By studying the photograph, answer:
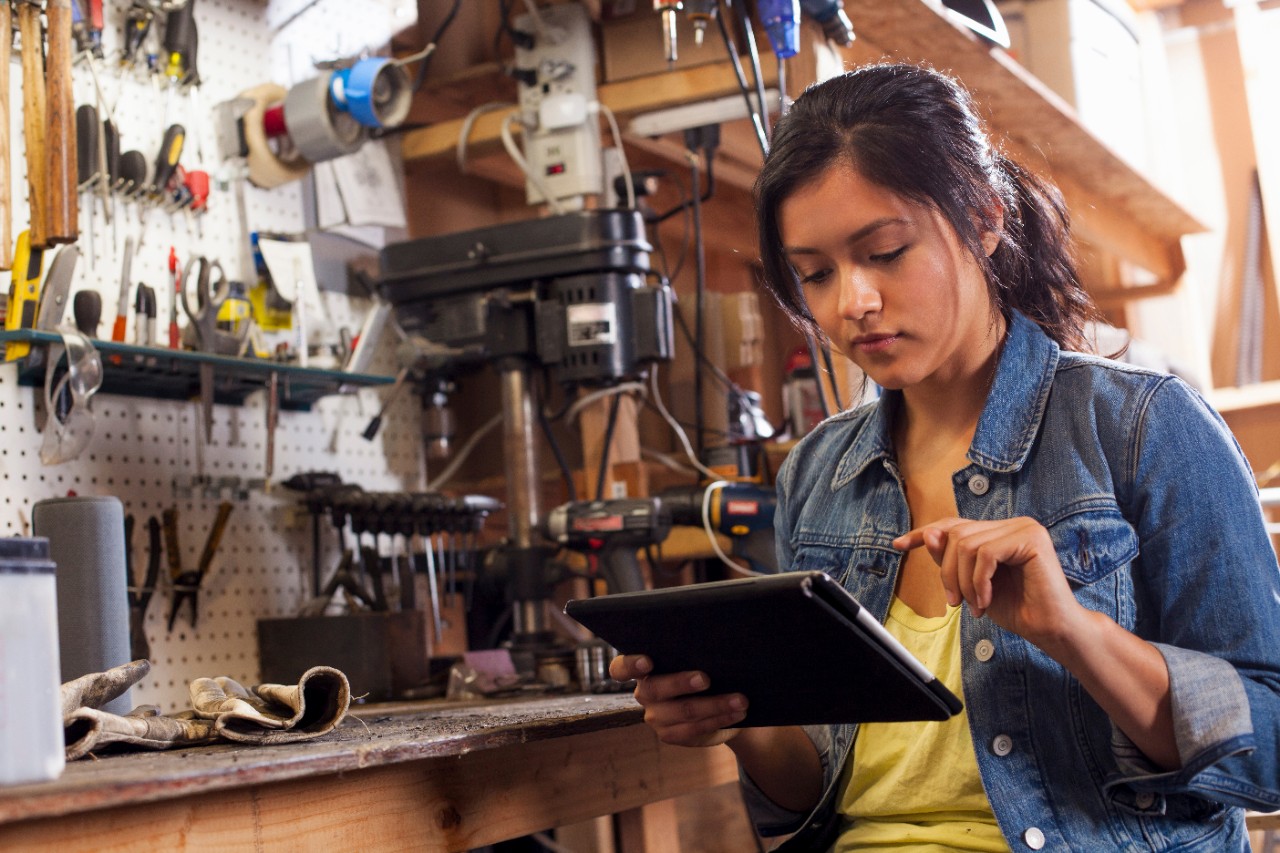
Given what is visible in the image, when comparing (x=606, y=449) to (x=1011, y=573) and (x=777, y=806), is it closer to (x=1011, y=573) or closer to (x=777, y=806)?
(x=777, y=806)

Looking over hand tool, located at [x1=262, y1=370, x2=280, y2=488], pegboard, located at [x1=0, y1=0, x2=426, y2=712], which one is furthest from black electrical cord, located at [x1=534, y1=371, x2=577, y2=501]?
hand tool, located at [x1=262, y1=370, x2=280, y2=488]

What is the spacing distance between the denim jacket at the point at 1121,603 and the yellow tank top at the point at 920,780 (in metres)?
0.02

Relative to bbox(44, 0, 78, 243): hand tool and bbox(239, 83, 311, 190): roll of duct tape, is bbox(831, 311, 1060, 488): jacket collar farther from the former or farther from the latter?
bbox(239, 83, 311, 190): roll of duct tape

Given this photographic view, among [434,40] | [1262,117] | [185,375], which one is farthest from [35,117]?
[1262,117]

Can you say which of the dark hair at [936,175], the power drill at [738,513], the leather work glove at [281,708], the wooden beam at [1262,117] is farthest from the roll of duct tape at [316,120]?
the wooden beam at [1262,117]

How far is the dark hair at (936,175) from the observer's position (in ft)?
3.96

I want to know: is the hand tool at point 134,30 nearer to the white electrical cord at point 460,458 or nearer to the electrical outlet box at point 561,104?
the electrical outlet box at point 561,104

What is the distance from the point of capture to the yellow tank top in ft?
3.85

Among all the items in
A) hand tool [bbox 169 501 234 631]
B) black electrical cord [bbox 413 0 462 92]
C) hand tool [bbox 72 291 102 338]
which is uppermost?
black electrical cord [bbox 413 0 462 92]

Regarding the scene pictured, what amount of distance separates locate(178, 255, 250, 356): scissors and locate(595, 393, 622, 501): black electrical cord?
0.57 m

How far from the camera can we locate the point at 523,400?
6.71ft

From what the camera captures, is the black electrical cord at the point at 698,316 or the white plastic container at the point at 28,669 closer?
→ the white plastic container at the point at 28,669

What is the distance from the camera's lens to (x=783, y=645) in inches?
40.8

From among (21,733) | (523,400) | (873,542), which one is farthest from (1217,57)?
(21,733)
